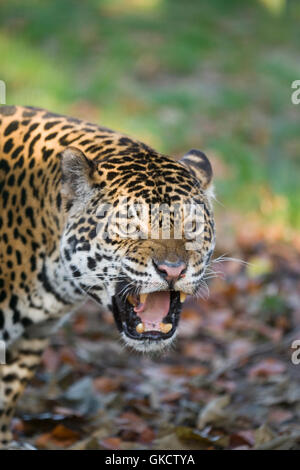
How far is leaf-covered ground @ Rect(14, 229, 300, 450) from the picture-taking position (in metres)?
5.31

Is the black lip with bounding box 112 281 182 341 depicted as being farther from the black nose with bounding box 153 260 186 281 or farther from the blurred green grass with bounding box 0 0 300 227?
the blurred green grass with bounding box 0 0 300 227

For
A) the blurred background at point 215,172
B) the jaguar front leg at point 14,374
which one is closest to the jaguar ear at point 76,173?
the jaguar front leg at point 14,374

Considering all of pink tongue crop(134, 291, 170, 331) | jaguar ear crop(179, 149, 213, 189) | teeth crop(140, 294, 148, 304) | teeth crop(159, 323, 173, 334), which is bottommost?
teeth crop(159, 323, 173, 334)

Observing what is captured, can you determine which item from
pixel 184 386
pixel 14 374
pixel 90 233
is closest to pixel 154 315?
pixel 90 233

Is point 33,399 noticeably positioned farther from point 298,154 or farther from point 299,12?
point 299,12

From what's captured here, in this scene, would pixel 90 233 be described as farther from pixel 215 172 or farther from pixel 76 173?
pixel 215 172

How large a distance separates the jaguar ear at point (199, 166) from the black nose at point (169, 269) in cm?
89

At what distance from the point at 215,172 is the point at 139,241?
309 inches

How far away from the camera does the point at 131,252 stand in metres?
4.02

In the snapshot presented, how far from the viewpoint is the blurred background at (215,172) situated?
5676mm

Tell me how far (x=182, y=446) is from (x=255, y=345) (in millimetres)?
2471

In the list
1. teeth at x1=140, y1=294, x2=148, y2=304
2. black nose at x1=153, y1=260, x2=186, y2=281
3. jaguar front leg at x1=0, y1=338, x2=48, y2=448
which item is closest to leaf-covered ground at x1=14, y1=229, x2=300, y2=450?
jaguar front leg at x1=0, y1=338, x2=48, y2=448

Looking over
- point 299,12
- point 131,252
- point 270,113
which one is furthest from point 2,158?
point 299,12

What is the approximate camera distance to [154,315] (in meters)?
4.16
